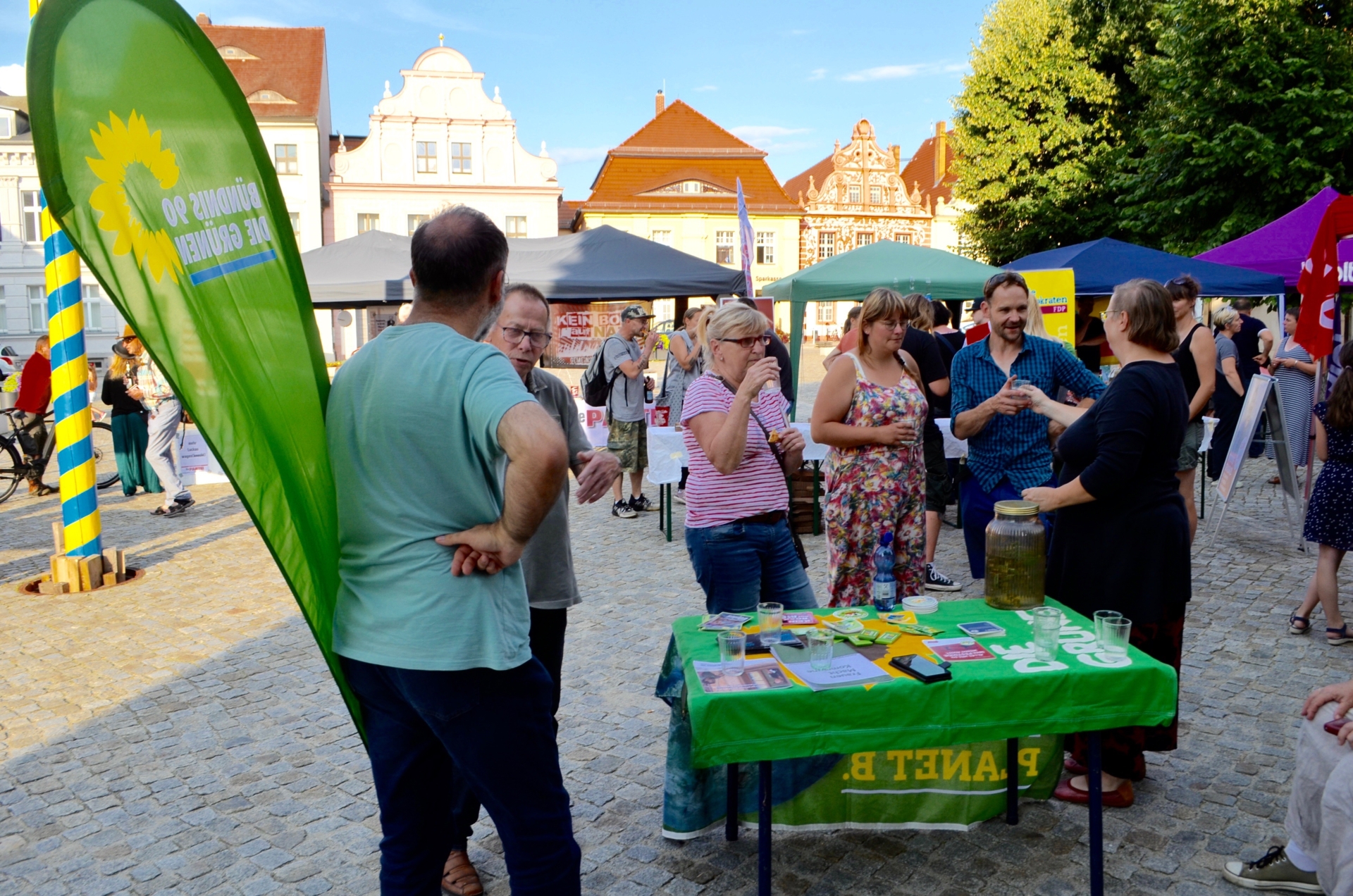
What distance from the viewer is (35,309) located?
36.9 meters

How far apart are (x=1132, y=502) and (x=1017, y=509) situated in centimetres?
45

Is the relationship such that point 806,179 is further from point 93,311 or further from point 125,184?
point 125,184

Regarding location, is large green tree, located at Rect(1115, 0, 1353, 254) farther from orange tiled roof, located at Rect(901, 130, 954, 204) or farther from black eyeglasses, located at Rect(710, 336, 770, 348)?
orange tiled roof, located at Rect(901, 130, 954, 204)

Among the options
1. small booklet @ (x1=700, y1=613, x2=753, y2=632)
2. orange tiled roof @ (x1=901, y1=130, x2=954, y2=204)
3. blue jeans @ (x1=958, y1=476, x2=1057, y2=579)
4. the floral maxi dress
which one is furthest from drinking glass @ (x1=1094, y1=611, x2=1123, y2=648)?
orange tiled roof @ (x1=901, y1=130, x2=954, y2=204)

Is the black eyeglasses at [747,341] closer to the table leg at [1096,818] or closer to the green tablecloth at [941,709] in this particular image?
the green tablecloth at [941,709]

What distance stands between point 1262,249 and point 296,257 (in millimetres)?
10703

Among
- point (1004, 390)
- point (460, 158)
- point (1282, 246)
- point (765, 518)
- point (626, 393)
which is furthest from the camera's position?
point (460, 158)

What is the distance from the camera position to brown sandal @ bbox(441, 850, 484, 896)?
2830mm

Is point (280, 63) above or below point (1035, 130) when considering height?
above

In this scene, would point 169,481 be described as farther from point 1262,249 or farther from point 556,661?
point 1262,249

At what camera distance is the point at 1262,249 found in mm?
9961

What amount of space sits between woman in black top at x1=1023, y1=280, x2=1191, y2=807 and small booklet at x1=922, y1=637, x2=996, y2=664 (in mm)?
684

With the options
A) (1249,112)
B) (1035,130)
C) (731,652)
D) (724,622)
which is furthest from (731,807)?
(1035,130)

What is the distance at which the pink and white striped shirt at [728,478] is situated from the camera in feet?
11.1
